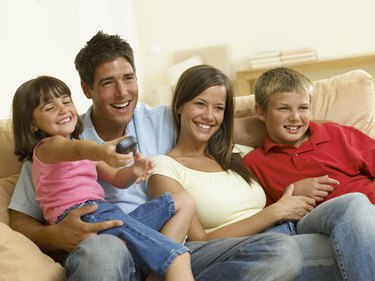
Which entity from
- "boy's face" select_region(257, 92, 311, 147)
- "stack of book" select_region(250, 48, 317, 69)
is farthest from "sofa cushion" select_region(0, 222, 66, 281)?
"stack of book" select_region(250, 48, 317, 69)

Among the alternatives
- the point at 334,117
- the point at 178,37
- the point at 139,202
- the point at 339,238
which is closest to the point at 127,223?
the point at 139,202

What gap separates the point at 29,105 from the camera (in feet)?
4.88

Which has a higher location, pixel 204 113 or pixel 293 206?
pixel 204 113

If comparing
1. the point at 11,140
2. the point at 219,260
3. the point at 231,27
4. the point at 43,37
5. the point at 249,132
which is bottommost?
the point at 219,260

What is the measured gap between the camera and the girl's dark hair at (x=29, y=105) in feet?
4.87

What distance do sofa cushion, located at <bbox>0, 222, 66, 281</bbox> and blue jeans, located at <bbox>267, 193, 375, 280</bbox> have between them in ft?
2.44

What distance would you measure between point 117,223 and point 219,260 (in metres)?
→ 0.30

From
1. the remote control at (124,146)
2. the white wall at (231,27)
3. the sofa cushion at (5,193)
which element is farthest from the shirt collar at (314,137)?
the white wall at (231,27)

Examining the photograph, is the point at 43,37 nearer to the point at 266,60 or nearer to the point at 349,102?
the point at 349,102

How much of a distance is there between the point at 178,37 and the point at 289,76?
307 centimetres

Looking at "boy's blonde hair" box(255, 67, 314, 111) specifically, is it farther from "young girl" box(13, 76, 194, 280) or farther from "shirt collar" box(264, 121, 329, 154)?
"young girl" box(13, 76, 194, 280)

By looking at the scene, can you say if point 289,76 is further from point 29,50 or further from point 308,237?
point 29,50

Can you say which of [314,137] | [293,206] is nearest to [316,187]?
[293,206]

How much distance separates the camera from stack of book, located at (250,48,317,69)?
4.42 meters
